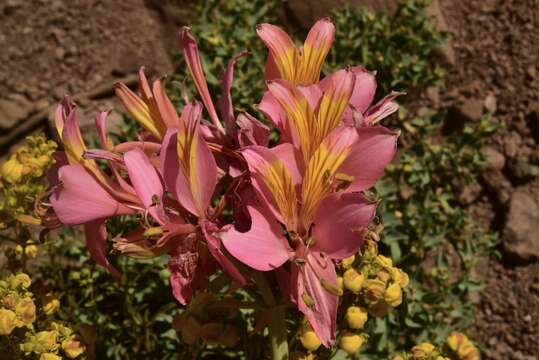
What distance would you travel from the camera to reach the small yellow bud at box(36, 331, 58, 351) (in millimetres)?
1394

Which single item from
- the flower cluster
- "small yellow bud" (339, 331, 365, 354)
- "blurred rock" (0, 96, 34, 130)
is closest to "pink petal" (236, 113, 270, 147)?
the flower cluster

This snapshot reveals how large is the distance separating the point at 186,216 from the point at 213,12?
90.4 inches

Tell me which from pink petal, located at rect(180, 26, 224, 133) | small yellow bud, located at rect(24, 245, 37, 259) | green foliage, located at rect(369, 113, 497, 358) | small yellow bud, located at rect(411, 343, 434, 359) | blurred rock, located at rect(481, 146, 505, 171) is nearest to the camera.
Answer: pink petal, located at rect(180, 26, 224, 133)

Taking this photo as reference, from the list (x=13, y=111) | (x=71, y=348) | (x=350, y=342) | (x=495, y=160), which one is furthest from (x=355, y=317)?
(x=13, y=111)

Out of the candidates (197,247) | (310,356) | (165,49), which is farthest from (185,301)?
(165,49)

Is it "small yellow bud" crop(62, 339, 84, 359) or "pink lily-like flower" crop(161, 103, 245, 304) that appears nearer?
"pink lily-like flower" crop(161, 103, 245, 304)

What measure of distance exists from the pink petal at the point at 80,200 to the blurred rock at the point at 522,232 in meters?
2.05

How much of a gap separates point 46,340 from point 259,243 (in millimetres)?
637

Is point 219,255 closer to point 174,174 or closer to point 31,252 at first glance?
point 174,174

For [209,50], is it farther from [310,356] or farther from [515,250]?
[310,356]

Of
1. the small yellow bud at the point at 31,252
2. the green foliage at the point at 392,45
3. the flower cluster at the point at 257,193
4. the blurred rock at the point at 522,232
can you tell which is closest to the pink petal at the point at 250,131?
the flower cluster at the point at 257,193

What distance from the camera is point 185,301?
1.14 m

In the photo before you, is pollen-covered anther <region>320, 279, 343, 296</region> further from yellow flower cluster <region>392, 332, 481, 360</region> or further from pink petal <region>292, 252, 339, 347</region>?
yellow flower cluster <region>392, 332, 481, 360</region>

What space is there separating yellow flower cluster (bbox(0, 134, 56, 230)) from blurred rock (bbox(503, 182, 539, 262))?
6.38 feet
